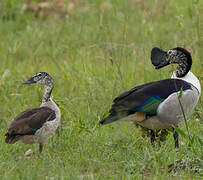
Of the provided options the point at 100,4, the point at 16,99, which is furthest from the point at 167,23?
the point at 16,99

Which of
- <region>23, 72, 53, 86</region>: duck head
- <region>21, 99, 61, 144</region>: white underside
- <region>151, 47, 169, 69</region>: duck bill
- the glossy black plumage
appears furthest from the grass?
<region>151, 47, 169, 69</region>: duck bill

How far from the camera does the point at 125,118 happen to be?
5.98m

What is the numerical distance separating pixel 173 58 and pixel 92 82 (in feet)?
6.48

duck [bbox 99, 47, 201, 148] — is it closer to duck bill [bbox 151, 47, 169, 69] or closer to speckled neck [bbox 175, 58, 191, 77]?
speckled neck [bbox 175, 58, 191, 77]

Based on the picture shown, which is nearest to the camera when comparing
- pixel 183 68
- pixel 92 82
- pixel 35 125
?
pixel 35 125

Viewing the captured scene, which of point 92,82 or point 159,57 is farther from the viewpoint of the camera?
point 92,82

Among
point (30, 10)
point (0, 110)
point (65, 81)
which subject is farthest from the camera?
point (30, 10)

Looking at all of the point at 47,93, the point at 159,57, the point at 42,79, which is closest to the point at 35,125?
the point at 47,93

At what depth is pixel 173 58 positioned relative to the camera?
250 inches

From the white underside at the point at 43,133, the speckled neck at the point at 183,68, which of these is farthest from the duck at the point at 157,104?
the white underside at the point at 43,133

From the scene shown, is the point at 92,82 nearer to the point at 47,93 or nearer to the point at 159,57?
the point at 47,93

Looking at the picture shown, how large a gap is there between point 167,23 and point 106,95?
148 inches

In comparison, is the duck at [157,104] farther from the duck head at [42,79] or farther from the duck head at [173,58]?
the duck head at [42,79]

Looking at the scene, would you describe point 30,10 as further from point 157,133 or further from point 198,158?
point 198,158
